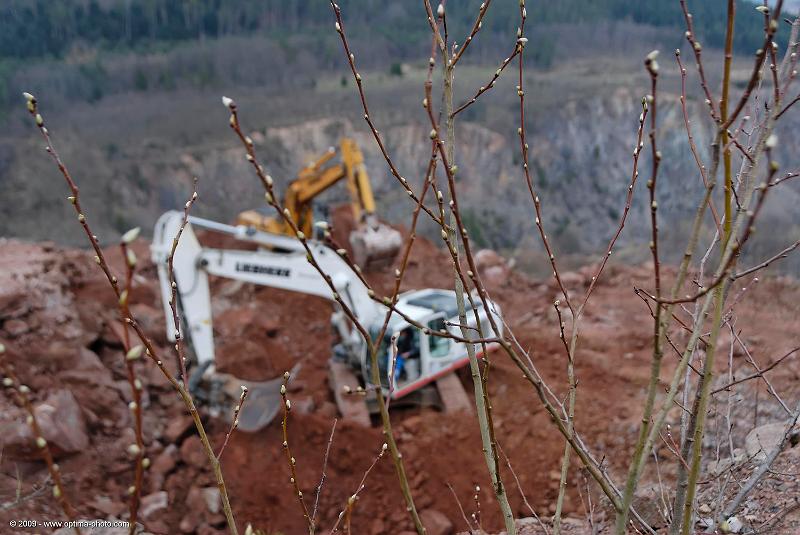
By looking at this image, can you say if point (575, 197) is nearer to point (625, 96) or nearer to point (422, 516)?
point (625, 96)

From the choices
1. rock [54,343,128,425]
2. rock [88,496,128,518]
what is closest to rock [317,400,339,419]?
rock [54,343,128,425]

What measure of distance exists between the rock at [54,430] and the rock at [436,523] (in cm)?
457

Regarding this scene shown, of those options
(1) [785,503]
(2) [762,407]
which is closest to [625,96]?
(2) [762,407]

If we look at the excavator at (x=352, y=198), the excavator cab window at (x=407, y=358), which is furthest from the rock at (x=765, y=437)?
the excavator at (x=352, y=198)

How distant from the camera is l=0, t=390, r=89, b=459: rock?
7.49 meters

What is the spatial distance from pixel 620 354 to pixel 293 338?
6387mm

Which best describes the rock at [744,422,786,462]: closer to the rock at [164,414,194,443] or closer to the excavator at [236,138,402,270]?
the rock at [164,414,194,443]

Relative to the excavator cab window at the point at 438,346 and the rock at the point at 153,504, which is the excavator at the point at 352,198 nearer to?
the excavator cab window at the point at 438,346

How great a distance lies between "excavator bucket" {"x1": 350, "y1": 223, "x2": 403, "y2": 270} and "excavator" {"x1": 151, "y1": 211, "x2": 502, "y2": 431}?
15.1 ft

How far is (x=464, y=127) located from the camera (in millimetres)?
39500

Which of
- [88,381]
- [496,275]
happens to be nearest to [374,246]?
[496,275]

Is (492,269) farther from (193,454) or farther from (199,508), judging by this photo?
(199,508)

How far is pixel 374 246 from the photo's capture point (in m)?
14.5

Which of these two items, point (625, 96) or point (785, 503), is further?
point (625, 96)
